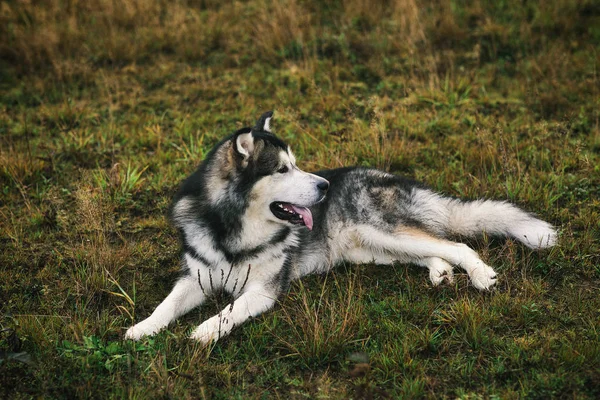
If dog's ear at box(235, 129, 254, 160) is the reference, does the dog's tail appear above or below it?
below

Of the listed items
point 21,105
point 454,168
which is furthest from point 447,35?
point 21,105

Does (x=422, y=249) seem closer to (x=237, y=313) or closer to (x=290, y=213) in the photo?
(x=290, y=213)

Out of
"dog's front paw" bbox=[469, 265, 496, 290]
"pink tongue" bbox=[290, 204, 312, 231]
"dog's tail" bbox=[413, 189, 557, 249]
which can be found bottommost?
"dog's front paw" bbox=[469, 265, 496, 290]

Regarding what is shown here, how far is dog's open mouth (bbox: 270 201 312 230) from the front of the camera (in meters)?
4.49

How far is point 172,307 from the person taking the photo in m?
4.33

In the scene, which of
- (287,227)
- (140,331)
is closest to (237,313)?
(140,331)

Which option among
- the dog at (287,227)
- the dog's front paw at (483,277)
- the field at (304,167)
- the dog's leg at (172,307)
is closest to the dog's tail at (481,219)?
the dog at (287,227)

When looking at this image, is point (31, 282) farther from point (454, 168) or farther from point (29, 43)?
point (29, 43)

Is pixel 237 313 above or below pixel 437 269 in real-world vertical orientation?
above

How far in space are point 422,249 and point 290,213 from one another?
1196 millimetres

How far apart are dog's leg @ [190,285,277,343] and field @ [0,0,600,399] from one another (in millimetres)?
85

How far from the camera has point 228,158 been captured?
4.34 m

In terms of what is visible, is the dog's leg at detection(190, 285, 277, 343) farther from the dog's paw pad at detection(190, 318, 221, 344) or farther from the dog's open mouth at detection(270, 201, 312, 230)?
the dog's open mouth at detection(270, 201, 312, 230)

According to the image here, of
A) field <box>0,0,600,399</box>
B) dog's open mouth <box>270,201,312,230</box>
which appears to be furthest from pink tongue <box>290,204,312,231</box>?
field <box>0,0,600,399</box>
